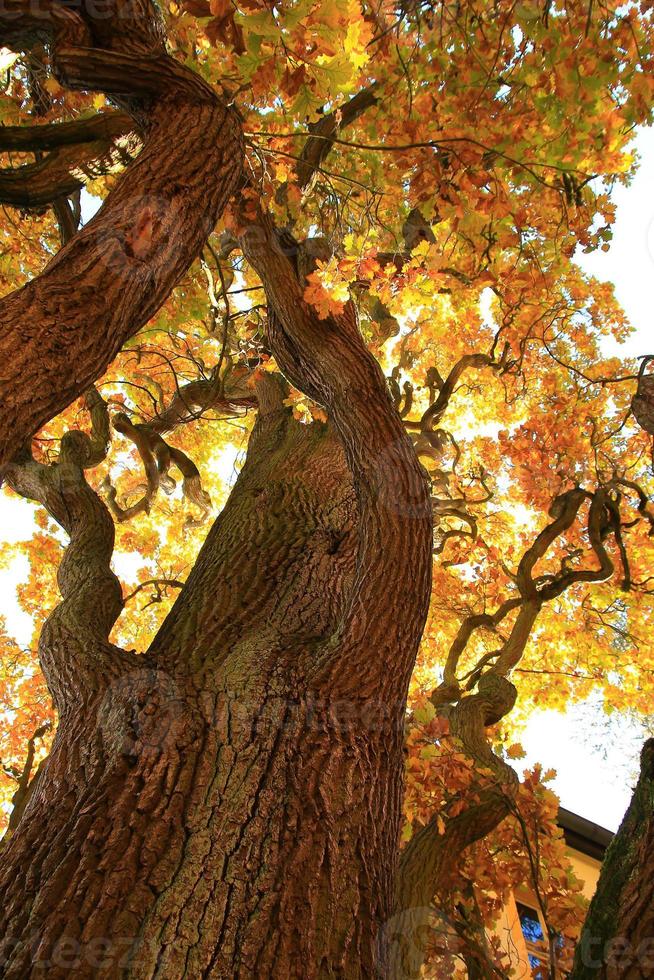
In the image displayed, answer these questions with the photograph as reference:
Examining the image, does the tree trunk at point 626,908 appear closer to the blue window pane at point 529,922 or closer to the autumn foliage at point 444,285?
the autumn foliage at point 444,285

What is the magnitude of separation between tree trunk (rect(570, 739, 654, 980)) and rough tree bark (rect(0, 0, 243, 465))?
6.69 feet

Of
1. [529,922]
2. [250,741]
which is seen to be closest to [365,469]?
[250,741]

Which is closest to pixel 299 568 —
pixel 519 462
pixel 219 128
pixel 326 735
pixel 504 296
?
pixel 326 735

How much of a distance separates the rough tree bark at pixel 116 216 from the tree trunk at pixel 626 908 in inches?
80.2

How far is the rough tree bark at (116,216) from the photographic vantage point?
6.61ft

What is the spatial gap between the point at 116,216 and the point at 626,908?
2.89 meters

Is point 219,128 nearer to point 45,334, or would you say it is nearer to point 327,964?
point 45,334

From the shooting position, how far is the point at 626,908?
4.85 ft

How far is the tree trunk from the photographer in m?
1.37

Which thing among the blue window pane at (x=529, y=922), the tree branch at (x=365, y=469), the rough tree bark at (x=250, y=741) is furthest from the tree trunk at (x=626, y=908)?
the blue window pane at (x=529, y=922)

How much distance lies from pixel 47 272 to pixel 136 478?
8.13 metres

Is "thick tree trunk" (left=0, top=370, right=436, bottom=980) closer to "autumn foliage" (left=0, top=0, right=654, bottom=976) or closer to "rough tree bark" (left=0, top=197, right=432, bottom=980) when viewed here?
"rough tree bark" (left=0, top=197, right=432, bottom=980)

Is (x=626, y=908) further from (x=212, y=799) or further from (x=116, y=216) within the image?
(x=116, y=216)

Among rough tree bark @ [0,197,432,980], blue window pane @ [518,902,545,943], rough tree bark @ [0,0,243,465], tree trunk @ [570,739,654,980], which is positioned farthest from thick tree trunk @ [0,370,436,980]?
blue window pane @ [518,902,545,943]
